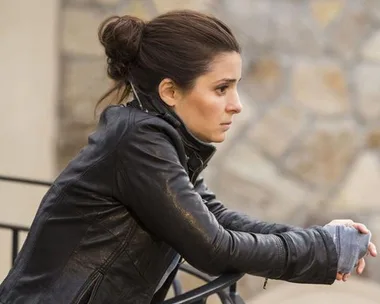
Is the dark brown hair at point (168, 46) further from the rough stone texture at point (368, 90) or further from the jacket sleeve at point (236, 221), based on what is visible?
the rough stone texture at point (368, 90)

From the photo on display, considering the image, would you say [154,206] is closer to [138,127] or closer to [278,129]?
[138,127]

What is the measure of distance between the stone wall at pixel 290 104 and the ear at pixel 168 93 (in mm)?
1731

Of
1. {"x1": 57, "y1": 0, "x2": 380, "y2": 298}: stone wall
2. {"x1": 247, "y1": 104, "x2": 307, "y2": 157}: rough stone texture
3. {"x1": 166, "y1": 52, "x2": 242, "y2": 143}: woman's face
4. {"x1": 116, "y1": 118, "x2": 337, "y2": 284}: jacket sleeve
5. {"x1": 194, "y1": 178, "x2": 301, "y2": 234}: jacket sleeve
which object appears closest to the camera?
{"x1": 116, "y1": 118, "x2": 337, "y2": 284}: jacket sleeve

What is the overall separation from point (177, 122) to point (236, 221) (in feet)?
1.03

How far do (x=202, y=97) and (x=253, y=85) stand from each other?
185cm

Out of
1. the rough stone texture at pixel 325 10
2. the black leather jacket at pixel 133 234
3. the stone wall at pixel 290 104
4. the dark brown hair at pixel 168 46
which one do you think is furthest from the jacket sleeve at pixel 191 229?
the rough stone texture at pixel 325 10

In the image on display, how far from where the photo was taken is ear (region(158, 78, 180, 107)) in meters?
1.39

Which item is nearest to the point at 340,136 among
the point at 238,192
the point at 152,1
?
the point at 238,192

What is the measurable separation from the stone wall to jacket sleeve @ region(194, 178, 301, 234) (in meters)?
1.57

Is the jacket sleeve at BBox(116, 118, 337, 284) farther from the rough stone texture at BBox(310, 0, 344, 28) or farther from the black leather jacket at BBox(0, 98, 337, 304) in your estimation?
the rough stone texture at BBox(310, 0, 344, 28)

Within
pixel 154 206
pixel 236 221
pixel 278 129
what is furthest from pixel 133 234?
pixel 278 129

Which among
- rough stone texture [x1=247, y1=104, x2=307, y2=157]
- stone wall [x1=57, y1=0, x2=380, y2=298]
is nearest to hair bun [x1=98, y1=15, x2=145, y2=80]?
stone wall [x1=57, y1=0, x2=380, y2=298]

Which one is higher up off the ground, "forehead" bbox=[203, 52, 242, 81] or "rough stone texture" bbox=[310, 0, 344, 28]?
"forehead" bbox=[203, 52, 242, 81]

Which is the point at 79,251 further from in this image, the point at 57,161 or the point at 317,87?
the point at 317,87
